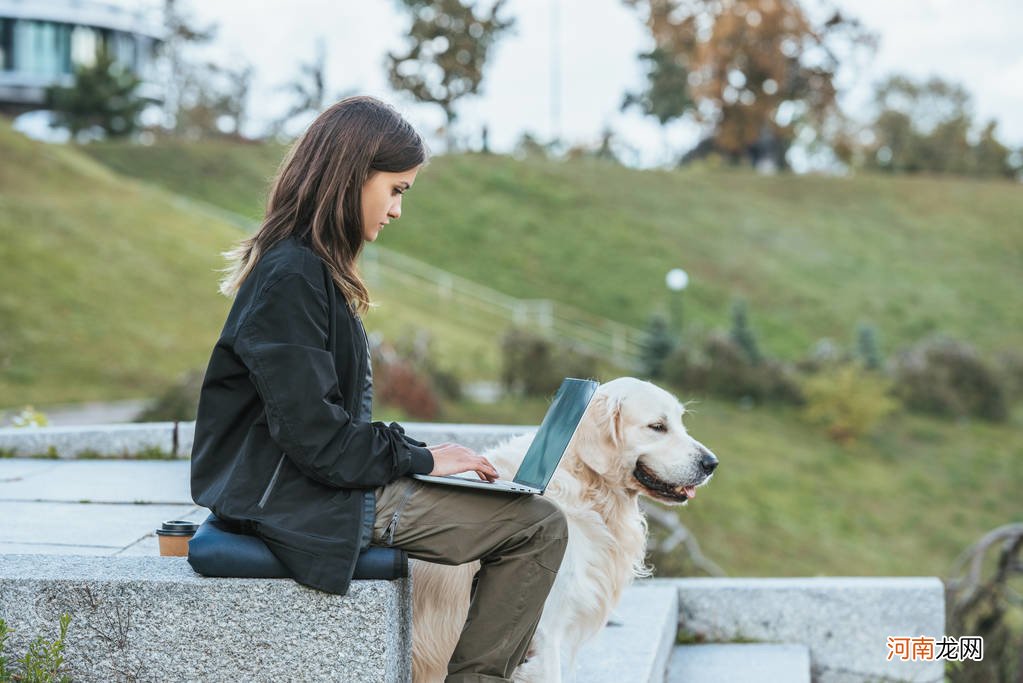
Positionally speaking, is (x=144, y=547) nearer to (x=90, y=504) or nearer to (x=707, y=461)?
(x=90, y=504)

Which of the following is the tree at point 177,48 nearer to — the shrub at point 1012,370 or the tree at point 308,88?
the tree at point 308,88

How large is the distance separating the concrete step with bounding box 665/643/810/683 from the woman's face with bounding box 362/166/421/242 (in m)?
3.05

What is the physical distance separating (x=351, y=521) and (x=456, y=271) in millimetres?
30328

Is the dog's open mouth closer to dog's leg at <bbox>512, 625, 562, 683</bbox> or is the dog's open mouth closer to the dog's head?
the dog's head

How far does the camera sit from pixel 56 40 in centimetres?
5094

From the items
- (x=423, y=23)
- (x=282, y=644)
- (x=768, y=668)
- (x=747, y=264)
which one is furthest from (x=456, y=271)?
(x=282, y=644)

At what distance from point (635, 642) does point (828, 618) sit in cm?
162

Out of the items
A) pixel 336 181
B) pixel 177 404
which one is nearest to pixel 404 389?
pixel 177 404

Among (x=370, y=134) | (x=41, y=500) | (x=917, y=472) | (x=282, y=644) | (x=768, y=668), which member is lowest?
(x=917, y=472)

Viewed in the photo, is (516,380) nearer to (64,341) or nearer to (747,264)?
(64,341)

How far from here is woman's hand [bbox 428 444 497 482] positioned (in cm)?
327

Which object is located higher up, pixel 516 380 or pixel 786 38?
pixel 786 38

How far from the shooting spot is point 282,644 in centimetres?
326

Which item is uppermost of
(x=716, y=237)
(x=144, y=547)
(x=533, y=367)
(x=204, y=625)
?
(x=204, y=625)
